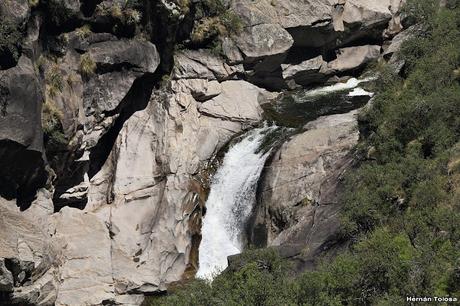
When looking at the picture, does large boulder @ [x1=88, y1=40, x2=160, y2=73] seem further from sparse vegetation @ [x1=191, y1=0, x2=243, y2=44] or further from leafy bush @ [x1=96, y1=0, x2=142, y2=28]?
sparse vegetation @ [x1=191, y1=0, x2=243, y2=44]

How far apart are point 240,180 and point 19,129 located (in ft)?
33.9

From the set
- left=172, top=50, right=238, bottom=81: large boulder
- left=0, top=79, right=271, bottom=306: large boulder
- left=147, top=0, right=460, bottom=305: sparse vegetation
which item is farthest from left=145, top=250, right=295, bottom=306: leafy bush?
left=172, top=50, right=238, bottom=81: large boulder

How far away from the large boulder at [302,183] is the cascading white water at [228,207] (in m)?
0.76

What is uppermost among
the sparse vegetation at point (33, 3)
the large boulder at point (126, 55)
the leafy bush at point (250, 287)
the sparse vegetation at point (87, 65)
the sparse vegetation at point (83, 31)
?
the sparse vegetation at point (33, 3)

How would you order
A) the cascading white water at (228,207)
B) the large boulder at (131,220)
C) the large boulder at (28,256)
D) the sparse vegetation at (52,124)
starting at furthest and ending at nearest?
the cascading white water at (228,207) → the sparse vegetation at (52,124) → the large boulder at (131,220) → the large boulder at (28,256)

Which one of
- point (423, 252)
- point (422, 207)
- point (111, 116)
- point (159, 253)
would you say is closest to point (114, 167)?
point (111, 116)

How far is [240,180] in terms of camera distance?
3030 centimetres

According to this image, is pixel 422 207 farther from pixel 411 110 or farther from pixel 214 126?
pixel 214 126

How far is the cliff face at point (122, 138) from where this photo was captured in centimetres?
2416

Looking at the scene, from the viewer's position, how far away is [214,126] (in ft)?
108

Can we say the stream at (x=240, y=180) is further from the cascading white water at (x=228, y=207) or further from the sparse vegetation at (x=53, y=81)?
the sparse vegetation at (x=53, y=81)

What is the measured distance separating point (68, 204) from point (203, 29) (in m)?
11.9

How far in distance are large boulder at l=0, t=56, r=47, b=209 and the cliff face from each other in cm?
4

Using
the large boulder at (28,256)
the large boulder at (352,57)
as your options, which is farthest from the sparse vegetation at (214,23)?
the large boulder at (28,256)
